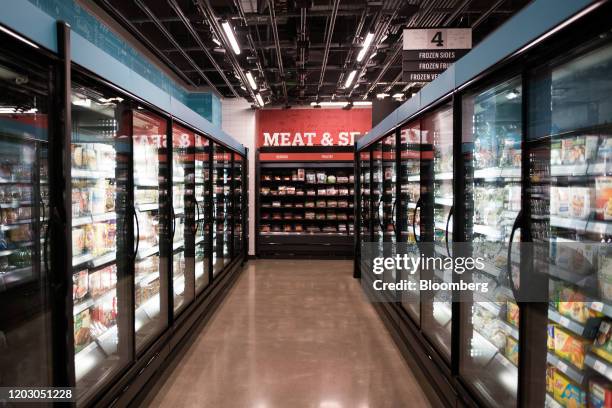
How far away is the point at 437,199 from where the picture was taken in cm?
353

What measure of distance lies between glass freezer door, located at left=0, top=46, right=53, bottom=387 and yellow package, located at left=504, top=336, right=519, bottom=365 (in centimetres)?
262

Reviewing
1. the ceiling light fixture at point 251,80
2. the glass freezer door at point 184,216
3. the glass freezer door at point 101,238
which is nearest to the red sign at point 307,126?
the ceiling light fixture at point 251,80

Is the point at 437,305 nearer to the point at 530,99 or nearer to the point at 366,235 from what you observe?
the point at 530,99

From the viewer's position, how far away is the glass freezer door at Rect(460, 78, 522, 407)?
2.55 metres

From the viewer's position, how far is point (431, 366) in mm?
3186

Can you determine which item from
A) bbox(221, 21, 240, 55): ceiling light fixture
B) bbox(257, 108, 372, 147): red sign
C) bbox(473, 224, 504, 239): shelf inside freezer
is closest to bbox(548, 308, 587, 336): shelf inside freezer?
bbox(473, 224, 504, 239): shelf inside freezer

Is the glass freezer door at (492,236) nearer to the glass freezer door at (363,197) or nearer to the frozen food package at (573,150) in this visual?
the frozen food package at (573,150)

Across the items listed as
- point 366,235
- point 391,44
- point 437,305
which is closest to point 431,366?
point 437,305

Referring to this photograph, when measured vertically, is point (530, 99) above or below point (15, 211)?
above

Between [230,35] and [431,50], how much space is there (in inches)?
103

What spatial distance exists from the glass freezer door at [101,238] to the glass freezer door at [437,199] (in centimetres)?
243

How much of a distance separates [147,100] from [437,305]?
2.96 metres

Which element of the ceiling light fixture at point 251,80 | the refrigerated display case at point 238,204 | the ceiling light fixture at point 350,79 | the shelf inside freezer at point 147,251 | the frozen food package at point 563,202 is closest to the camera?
the frozen food package at point 563,202

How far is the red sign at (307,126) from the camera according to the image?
10.2m
